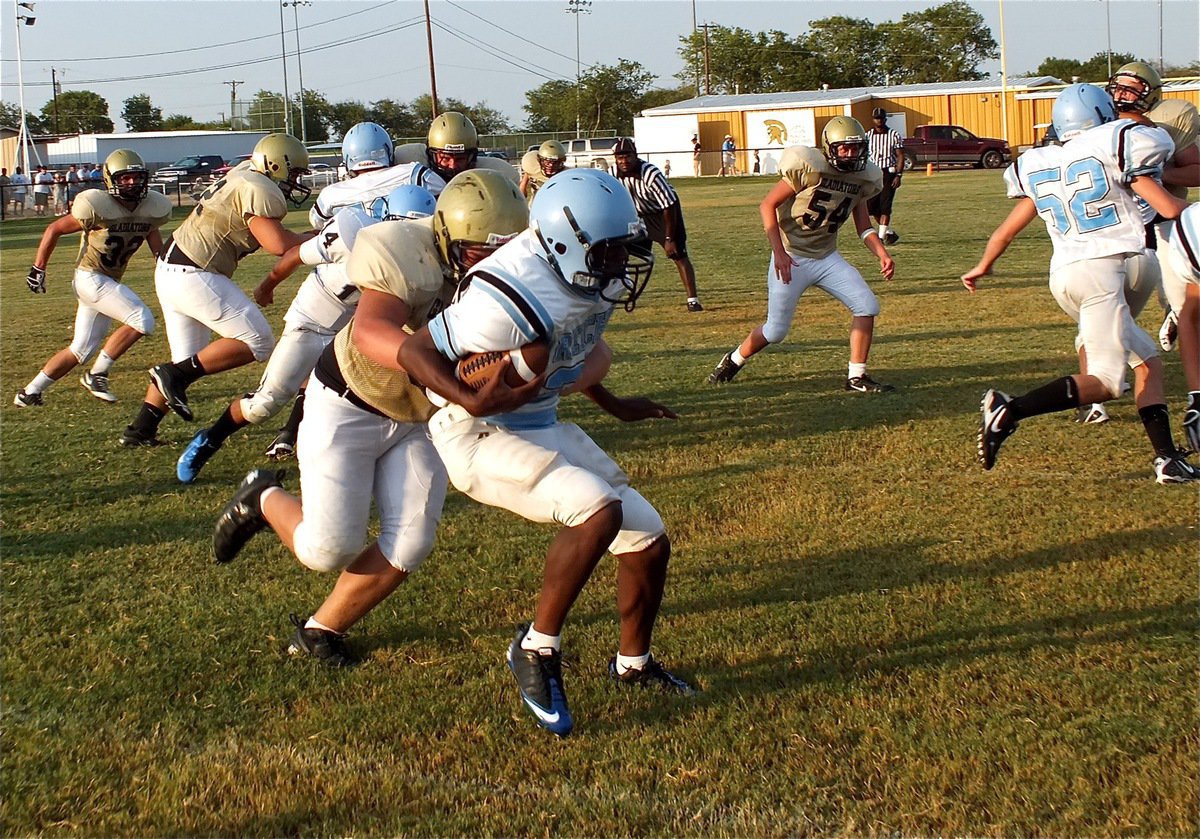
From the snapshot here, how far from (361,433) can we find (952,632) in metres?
2.17

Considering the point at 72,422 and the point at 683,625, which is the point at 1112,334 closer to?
the point at 683,625

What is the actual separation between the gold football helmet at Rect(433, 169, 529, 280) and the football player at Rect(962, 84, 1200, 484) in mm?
3018

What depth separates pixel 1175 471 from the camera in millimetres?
6020

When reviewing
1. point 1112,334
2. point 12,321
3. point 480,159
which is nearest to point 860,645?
point 1112,334

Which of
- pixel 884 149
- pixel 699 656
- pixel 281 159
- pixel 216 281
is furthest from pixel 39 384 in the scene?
pixel 884 149

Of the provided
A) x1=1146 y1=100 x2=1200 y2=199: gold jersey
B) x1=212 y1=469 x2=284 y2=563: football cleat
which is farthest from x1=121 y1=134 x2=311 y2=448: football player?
x1=1146 y1=100 x2=1200 y2=199: gold jersey

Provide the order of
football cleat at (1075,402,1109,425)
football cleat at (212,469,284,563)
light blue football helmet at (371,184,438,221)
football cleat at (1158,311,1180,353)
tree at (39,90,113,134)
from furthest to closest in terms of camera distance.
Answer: tree at (39,90,113,134)
football cleat at (1158,311,1180,353)
football cleat at (1075,402,1109,425)
light blue football helmet at (371,184,438,221)
football cleat at (212,469,284,563)

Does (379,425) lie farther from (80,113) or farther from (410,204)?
(80,113)

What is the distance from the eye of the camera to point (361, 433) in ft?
13.4

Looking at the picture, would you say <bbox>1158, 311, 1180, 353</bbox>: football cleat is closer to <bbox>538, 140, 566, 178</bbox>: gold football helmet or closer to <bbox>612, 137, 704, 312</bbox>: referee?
<bbox>612, 137, 704, 312</bbox>: referee

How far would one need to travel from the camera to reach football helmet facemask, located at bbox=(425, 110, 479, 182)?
24.7 feet

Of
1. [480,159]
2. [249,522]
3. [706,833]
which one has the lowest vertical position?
[706,833]

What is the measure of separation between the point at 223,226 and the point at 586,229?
169 inches

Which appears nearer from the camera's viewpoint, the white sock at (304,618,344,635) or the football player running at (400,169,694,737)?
the football player running at (400,169,694,737)
